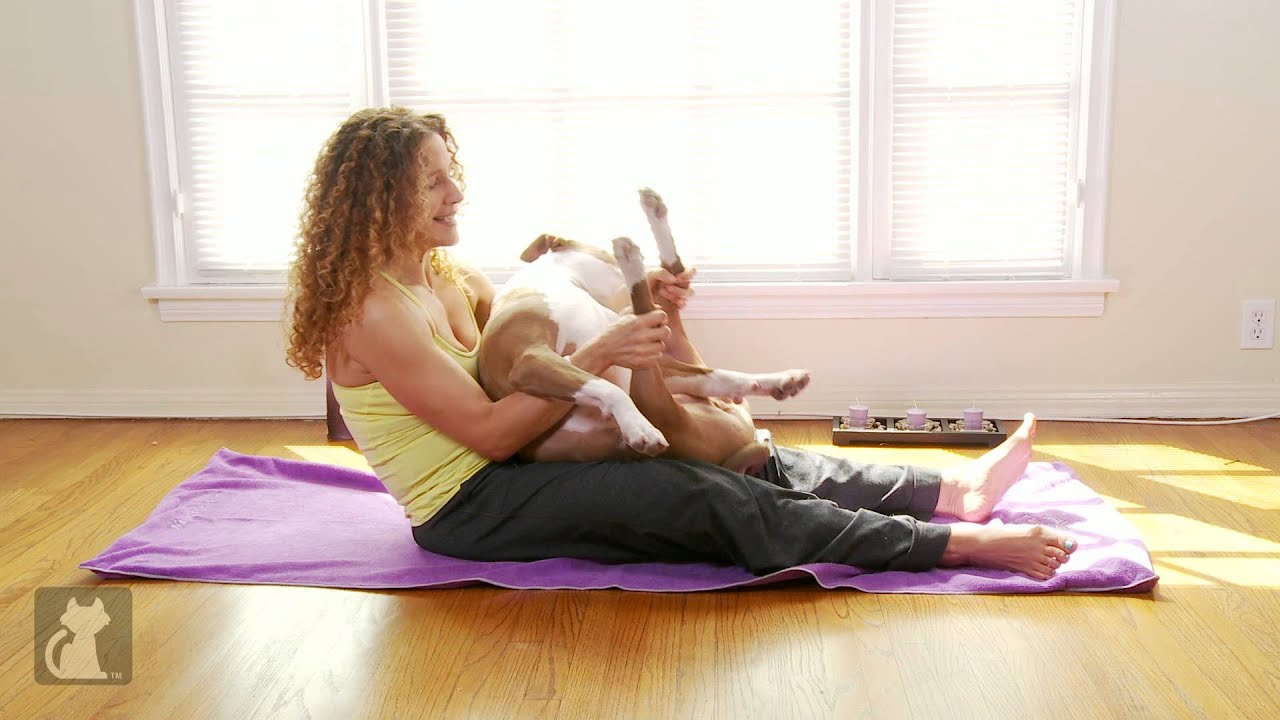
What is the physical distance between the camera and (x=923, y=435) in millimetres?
3049

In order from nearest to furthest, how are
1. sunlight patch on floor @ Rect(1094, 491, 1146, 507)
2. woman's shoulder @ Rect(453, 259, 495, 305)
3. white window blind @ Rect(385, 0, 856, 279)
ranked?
woman's shoulder @ Rect(453, 259, 495, 305), sunlight patch on floor @ Rect(1094, 491, 1146, 507), white window blind @ Rect(385, 0, 856, 279)

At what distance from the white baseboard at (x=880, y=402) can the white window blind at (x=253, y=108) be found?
14.6 inches

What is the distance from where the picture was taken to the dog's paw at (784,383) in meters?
2.05

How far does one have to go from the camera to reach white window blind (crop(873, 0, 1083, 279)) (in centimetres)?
325

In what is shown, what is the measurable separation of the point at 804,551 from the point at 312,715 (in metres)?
0.83

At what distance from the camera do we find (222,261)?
138 inches

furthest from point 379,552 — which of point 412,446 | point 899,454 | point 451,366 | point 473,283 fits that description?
point 899,454

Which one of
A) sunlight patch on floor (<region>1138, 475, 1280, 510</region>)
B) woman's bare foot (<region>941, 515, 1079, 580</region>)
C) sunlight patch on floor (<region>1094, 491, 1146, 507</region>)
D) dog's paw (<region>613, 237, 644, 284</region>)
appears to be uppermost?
dog's paw (<region>613, 237, 644, 284</region>)

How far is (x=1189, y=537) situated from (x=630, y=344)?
116 centimetres

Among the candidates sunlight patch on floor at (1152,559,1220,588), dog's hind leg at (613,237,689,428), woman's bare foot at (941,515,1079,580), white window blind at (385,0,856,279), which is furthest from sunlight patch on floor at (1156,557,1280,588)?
white window blind at (385,0,856,279)

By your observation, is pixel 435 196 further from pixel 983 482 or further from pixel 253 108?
pixel 253 108

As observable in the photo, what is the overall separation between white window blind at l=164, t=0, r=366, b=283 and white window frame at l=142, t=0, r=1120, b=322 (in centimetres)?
5

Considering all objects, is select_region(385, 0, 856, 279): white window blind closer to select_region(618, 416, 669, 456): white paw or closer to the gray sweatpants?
the gray sweatpants

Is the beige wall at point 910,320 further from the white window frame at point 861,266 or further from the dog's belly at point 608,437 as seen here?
the dog's belly at point 608,437
